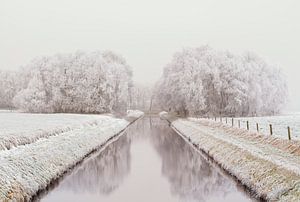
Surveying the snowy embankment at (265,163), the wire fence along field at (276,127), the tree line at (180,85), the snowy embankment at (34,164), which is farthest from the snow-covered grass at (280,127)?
the tree line at (180,85)

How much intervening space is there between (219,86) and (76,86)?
3162cm

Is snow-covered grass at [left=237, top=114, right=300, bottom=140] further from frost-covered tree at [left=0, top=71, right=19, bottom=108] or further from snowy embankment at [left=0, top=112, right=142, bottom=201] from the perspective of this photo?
frost-covered tree at [left=0, top=71, right=19, bottom=108]

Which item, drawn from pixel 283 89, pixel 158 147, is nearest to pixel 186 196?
pixel 158 147

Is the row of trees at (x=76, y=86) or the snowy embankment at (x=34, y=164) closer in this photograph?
the snowy embankment at (x=34, y=164)

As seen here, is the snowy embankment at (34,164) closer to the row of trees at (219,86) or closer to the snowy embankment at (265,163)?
the snowy embankment at (265,163)

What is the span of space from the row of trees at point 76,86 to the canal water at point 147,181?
179ft

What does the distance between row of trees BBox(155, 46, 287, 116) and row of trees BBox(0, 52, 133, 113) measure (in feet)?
40.7

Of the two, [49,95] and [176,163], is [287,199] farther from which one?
[49,95]

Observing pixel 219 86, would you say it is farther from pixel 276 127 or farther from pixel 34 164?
pixel 34 164

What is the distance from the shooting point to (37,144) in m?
22.2

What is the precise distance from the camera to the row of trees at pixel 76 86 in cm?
8219

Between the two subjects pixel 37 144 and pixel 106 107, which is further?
pixel 106 107

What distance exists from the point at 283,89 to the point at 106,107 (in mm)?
43720

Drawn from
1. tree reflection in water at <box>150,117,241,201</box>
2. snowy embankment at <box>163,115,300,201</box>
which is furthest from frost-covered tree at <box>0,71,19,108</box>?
snowy embankment at <box>163,115,300,201</box>
